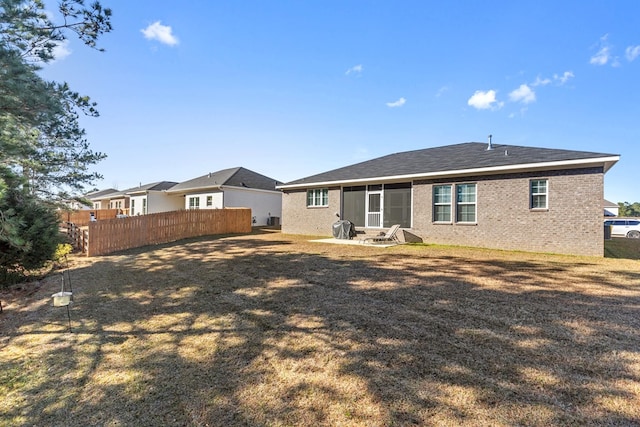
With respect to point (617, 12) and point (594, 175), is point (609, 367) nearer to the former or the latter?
point (594, 175)

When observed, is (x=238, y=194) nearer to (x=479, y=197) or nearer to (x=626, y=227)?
(x=479, y=197)

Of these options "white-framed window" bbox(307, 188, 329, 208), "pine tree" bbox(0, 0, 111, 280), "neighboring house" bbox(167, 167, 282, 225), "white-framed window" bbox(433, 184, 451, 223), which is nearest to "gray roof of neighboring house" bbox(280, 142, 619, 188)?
"white-framed window" bbox(307, 188, 329, 208)

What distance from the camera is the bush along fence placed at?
466 inches

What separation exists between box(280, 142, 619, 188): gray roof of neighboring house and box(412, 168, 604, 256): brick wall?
1.77 feet

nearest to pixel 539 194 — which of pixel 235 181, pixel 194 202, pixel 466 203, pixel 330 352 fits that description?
pixel 466 203

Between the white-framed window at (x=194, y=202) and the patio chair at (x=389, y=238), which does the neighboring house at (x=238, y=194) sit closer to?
the white-framed window at (x=194, y=202)

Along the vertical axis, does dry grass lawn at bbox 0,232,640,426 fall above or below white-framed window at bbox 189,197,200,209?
Result: below

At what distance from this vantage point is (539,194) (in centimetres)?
1068

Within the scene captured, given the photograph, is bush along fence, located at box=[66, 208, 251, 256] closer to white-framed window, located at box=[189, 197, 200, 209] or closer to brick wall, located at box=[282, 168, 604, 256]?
white-framed window, located at box=[189, 197, 200, 209]

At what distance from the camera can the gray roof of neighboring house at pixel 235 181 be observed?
23.4 metres

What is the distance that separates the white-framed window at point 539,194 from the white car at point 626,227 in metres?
17.9

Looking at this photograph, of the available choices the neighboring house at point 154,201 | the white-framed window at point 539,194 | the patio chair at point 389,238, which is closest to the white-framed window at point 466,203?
the white-framed window at point 539,194

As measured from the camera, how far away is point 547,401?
2508 millimetres

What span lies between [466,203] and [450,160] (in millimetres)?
2494
